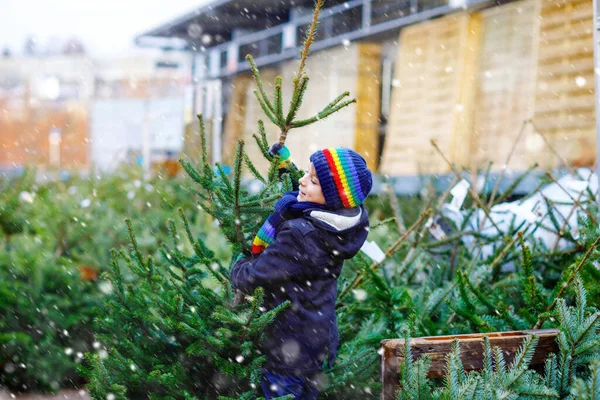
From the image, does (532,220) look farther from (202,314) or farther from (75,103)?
(75,103)

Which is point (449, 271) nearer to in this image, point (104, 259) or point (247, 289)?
point (247, 289)

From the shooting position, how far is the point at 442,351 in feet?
8.31

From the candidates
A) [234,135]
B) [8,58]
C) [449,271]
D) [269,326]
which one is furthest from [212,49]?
[8,58]

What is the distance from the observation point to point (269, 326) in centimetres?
274

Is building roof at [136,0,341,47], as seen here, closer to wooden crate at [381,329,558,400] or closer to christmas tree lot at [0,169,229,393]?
christmas tree lot at [0,169,229,393]

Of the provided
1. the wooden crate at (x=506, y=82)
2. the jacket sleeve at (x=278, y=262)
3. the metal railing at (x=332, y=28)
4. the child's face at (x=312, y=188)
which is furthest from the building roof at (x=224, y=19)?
the jacket sleeve at (x=278, y=262)

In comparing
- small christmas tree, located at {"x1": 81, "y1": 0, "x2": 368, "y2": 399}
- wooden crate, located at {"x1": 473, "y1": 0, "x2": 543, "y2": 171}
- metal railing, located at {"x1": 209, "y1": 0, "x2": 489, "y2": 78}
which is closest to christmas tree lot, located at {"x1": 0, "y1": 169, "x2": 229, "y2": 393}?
small christmas tree, located at {"x1": 81, "y1": 0, "x2": 368, "y2": 399}

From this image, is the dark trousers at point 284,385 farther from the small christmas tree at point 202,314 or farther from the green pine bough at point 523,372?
the green pine bough at point 523,372

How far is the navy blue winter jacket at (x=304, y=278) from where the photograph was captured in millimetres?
2586

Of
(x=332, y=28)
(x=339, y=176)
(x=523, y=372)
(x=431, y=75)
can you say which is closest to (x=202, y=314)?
(x=339, y=176)

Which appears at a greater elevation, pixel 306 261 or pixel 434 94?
pixel 434 94

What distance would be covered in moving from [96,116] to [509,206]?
30.3 metres

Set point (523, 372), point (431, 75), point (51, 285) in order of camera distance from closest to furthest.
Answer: point (523, 372) → point (51, 285) → point (431, 75)

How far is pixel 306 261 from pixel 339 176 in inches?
14.1
